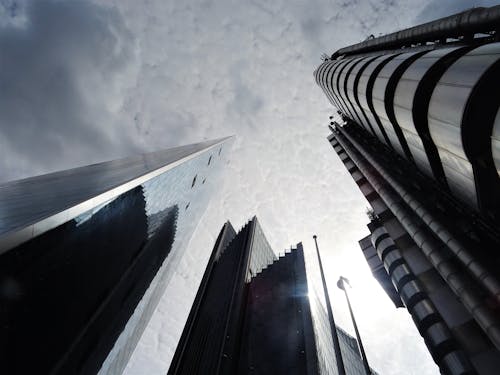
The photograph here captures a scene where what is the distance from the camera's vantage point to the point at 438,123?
384 inches

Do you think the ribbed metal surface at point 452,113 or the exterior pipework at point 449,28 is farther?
the exterior pipework at point 449,28

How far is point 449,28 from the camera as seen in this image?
16.0m

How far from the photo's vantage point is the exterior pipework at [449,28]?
12.4 meters

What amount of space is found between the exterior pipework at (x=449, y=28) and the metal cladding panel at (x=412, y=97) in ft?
10.9

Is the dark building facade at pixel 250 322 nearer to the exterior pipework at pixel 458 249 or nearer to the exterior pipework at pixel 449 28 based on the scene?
the exterior pipework at pixel 458 249

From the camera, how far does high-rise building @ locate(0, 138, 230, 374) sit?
41.8 feet

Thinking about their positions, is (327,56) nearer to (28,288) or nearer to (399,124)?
(399,124)

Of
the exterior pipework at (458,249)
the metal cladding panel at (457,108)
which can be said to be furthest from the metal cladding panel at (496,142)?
the exterior pipework at (458,249)

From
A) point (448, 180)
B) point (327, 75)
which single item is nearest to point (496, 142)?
point (448, 180)

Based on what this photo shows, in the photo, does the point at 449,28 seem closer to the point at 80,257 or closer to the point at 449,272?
the point at 449,272

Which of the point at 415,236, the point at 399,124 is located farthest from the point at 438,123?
the point at 415,236

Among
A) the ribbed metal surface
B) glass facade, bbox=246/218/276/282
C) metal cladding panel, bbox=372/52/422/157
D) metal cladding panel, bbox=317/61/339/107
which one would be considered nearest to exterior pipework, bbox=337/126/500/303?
the ribbed metal surface

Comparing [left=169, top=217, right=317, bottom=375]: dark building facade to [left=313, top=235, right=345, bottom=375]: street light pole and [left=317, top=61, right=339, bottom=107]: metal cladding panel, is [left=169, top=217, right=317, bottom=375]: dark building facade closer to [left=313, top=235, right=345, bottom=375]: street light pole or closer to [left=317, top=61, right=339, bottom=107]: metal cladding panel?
[left=313, top=235, right=345, bottom=375]: street light pole

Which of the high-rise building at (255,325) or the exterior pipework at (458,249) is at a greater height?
the high-rise building at (255,325)
